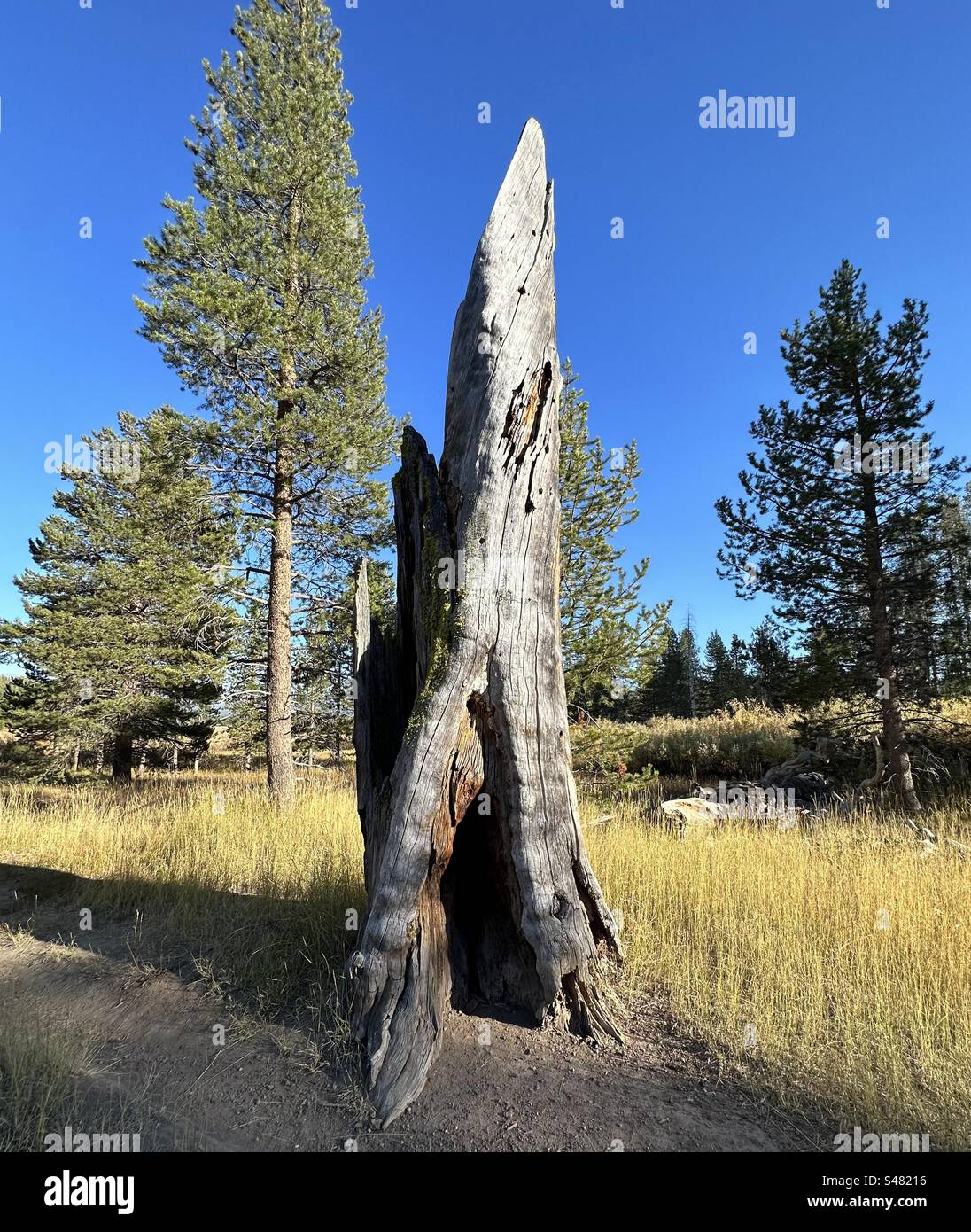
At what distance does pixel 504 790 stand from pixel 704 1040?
181cm

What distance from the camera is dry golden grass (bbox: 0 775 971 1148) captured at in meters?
3.00

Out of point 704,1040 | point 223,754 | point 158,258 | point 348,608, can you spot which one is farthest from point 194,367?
point 223,754

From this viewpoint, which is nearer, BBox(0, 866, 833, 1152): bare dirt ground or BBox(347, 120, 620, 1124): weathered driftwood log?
BBox(0, 866, 833, 1152): bare dirt ground

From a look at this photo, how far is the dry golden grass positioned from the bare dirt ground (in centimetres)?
28

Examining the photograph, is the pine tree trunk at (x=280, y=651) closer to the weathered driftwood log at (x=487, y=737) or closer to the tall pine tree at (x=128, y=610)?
the tall pine tree at (x=128, y=610)

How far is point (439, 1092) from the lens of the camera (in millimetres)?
2842

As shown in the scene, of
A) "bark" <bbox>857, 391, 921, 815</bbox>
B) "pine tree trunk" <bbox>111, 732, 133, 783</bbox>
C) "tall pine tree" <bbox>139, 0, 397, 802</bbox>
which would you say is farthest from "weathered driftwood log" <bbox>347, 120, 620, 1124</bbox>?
"pine tree trunk" <bbox>111, 732, 133, 783</bbox>

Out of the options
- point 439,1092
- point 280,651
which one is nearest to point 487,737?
point 439,1092

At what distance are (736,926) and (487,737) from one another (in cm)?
271

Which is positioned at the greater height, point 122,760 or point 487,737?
point 487,737

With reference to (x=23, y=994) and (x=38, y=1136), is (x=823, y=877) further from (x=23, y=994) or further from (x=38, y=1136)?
(x=23, y=994)

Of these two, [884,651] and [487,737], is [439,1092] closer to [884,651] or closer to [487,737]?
[487,737]

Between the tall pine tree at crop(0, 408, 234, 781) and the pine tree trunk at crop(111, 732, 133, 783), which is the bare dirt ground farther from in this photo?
the pine tree trunk at crop(111, 732, 133, 783)

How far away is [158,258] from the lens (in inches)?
383
